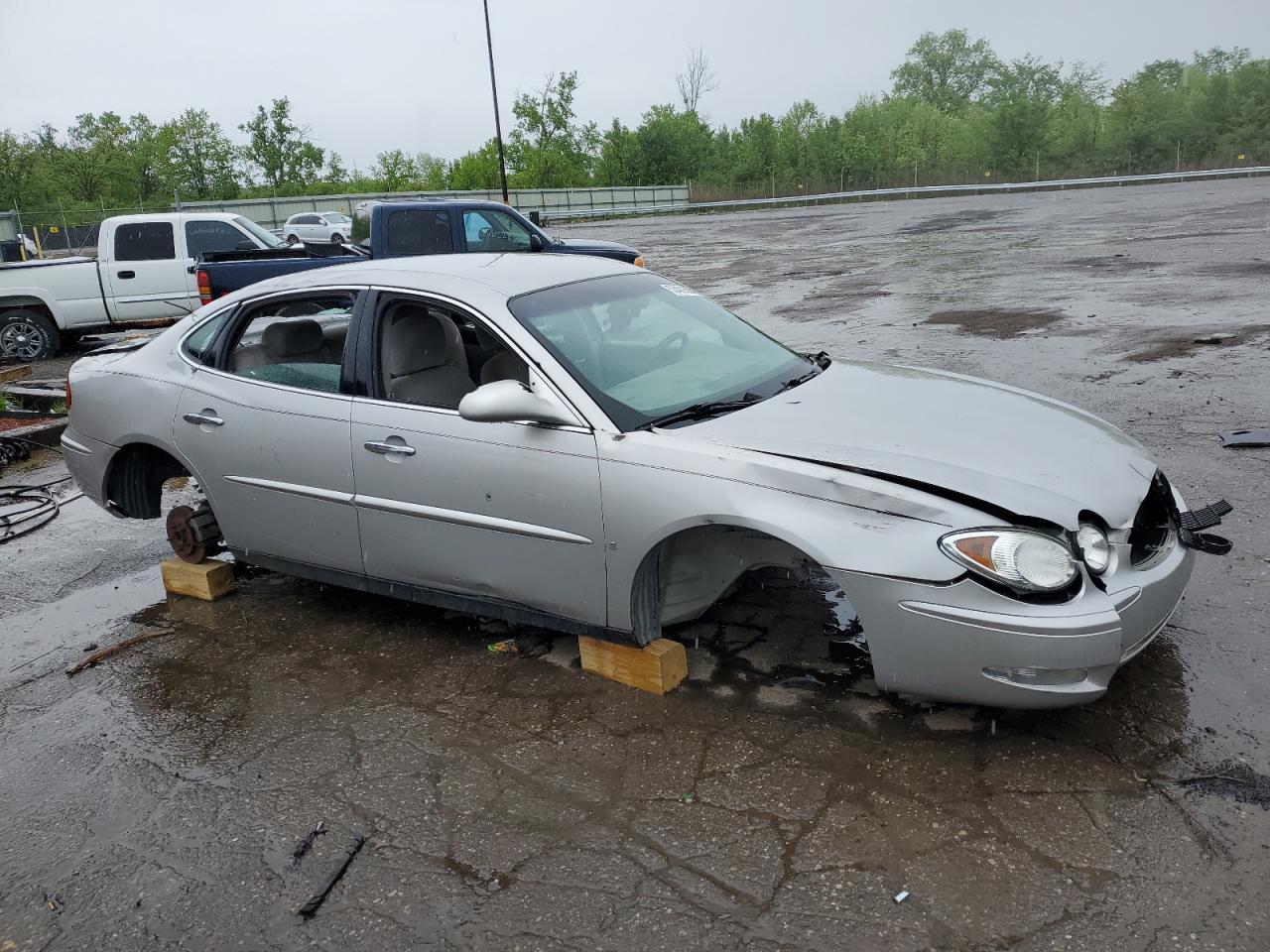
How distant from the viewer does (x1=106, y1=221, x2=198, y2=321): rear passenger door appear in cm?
1402

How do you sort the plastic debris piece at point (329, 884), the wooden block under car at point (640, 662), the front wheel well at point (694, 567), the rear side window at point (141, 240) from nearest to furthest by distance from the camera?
the plastic debris piece at point (329, 884)
the front wheel well at point (694, 567)
the wooden block under car at point (640, 662)
the rear side window at point (141, 240)

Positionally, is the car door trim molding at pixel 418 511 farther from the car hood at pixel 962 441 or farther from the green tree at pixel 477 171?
the green tree at pixel 477 171

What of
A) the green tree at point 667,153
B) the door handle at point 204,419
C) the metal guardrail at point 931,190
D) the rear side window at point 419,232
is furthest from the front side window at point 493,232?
the green tree at point 667,153

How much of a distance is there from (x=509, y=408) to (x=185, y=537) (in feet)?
8.45

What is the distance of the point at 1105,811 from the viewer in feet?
9.55

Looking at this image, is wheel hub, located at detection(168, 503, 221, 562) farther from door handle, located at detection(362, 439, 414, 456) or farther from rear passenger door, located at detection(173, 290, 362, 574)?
door handle, located at detection(362, 439, 414, 456)

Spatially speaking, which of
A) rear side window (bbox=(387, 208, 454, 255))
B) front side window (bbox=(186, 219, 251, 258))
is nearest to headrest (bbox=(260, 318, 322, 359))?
rear side window (bbox=(387, 208, 454, 255))

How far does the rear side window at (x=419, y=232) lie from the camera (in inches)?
498

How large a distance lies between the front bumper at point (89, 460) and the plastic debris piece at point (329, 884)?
2.96 m

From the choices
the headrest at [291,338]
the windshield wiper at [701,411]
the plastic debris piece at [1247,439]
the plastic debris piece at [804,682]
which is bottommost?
the plastic debris piece at [804,682]

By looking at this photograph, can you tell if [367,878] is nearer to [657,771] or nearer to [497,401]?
[657,771]

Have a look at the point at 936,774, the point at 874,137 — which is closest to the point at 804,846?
the point at 936,774

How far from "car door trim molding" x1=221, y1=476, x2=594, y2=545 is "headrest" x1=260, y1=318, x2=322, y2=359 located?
0.65 meters

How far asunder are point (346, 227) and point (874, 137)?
4923 centimetres
